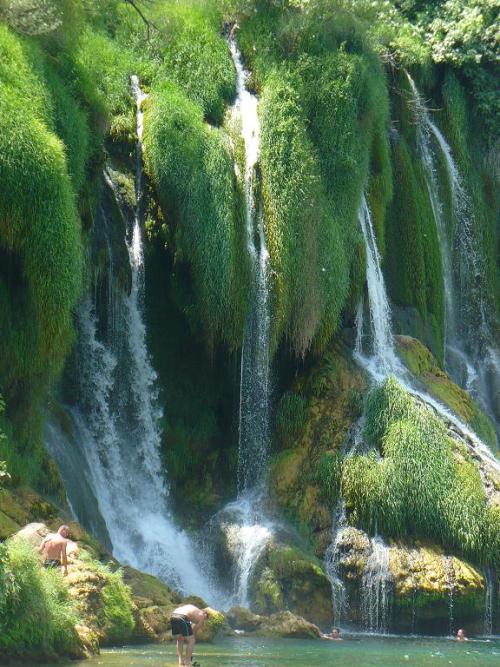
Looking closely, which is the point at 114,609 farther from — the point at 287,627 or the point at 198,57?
the point at 198,57

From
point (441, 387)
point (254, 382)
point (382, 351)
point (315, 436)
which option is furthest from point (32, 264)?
point (441, 387)

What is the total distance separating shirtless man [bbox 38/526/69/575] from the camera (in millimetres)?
15648

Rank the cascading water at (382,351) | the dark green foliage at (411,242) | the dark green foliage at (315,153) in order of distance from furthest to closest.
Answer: the dark green foliage at (411,242)
the dark green foliage at (315,153)
the cascading water at (382,351)

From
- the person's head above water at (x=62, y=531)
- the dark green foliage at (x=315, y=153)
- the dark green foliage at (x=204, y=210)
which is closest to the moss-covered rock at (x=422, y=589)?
the dark green foliage at (x=315, y=153)

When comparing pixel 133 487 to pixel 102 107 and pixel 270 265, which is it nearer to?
pixel 270 265

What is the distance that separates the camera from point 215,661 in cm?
1502

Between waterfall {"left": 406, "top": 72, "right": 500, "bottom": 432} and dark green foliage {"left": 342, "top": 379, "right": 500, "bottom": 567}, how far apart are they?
7.47m

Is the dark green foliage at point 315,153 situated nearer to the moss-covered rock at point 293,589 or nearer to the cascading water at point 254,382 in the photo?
the cascading water at point 254,382

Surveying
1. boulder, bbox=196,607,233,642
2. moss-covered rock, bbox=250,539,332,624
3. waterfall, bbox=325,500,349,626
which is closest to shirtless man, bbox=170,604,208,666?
boulder, bbox=196,607,233,642

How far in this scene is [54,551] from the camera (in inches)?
617

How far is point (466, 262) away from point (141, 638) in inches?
682

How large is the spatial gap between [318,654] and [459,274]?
53.1 feet

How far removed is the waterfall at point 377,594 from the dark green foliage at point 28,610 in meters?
7.33

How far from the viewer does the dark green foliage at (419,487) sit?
21.3 m
